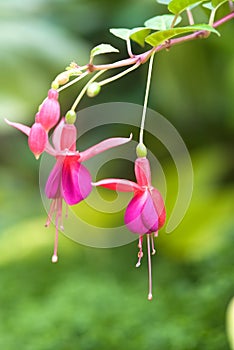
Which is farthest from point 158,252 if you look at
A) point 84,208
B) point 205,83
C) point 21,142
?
point 21,142

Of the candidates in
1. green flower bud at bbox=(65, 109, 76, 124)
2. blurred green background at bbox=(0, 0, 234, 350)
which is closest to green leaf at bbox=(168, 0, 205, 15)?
green flower bud at bbox=(65, 109, 76, 124)

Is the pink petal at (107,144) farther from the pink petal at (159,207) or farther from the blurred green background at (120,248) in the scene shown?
the blurred green background at (120,248)

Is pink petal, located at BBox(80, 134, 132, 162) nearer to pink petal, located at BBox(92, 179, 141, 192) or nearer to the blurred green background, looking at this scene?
pink petal, located at BBox(92, 179, 141, 192)

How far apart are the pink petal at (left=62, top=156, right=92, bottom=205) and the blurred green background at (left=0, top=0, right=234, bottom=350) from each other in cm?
45

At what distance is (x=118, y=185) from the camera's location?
1.97 feet

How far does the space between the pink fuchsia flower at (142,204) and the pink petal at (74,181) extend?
0.04 feet

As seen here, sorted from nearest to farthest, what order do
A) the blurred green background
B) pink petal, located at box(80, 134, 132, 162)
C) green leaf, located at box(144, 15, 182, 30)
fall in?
pink petal, located at box(80, 134, 132, 162) < green leaf, located at box(144, 15, 182, 30) < the blurred green background

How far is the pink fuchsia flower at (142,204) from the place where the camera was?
23.1 inches

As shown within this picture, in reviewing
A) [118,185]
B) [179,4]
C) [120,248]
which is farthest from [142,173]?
[120,248]

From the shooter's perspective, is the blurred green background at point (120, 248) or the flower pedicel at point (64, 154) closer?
the flower pedicel at point (64, 154)

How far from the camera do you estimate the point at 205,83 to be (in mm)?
1897

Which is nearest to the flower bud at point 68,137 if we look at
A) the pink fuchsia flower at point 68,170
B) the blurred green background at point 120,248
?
the pink fuchsia flower at point 68,170

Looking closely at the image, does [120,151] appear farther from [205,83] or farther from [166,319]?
[166,319]

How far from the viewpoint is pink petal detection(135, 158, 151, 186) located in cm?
62
